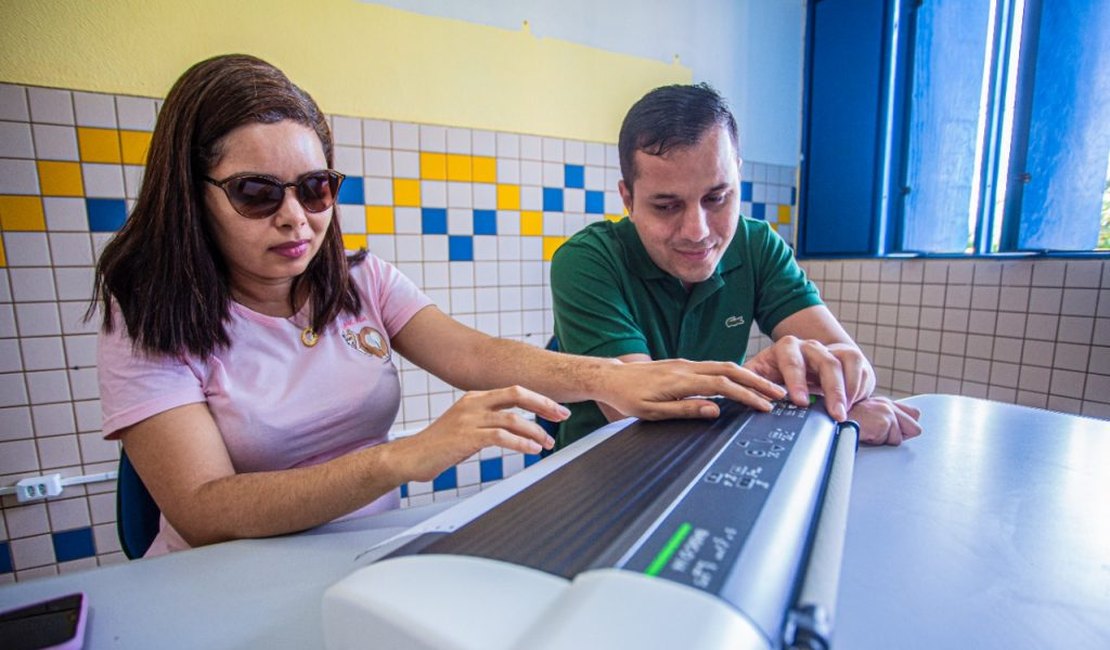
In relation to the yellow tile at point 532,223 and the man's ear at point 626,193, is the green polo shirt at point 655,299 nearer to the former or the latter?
the man's ear at point 626,193

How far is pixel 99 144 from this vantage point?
190 cm

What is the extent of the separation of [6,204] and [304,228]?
63.1 inches

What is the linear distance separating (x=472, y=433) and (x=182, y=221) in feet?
2.24

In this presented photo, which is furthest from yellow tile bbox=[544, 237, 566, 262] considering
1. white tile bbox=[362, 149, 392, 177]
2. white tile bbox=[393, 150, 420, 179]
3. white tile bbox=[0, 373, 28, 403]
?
white tile bbox=[0, 373, 28, 403]

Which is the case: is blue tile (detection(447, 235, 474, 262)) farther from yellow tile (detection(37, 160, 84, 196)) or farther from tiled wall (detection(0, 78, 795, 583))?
yellow tile (detection(37, 160, 84, 196))

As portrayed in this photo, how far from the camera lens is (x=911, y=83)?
290 cm

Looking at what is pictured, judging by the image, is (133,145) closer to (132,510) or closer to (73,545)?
(73,545)

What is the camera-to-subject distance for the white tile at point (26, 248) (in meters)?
1.83

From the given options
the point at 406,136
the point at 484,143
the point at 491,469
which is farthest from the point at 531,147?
the point at 491,469

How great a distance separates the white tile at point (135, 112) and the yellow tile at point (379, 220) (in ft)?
2.66

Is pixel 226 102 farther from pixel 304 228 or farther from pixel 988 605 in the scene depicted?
pixel 988 605

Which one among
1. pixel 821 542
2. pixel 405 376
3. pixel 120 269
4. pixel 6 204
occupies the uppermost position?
pixel 6 204

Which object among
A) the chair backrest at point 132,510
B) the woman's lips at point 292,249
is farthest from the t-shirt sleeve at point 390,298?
the chair backrest at point 132,510

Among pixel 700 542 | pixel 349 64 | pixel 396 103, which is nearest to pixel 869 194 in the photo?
pixel 396 103
